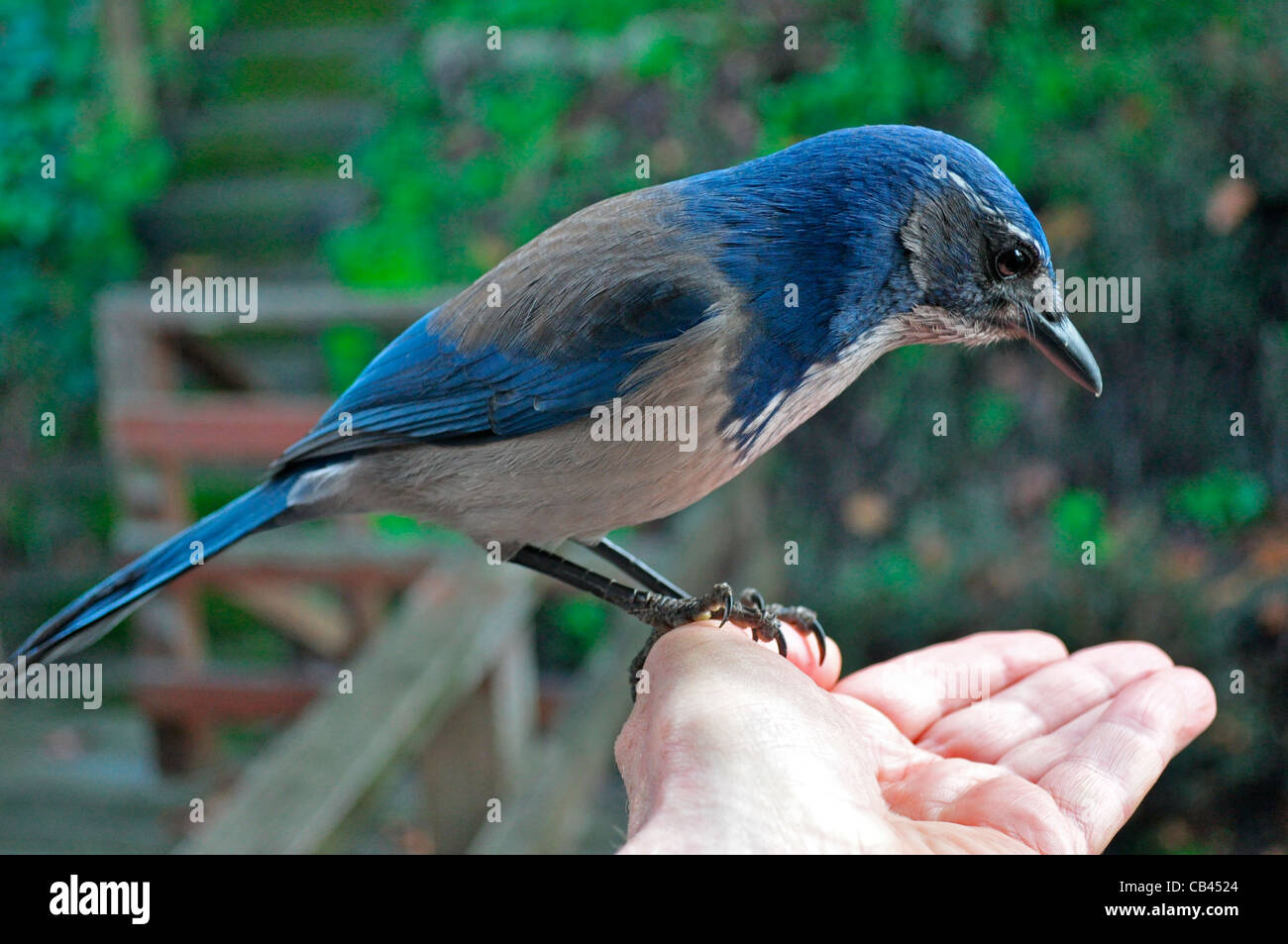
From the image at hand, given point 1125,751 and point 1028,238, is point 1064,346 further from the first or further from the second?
point 1125,751

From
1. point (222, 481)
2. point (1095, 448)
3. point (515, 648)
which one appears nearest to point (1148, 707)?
point (515, 648)

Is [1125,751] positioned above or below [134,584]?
below

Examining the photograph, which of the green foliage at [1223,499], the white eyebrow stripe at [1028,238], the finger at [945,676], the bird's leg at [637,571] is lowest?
the finger at [945,676]

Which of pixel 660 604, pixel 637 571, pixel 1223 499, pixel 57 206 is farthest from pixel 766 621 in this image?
pixel 57 206

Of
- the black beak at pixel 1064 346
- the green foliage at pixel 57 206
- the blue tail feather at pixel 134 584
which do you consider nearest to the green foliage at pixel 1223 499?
the black beak at pixel 1064 346

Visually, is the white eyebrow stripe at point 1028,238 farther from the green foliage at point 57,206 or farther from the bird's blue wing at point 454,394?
the green foliage at point 57,206

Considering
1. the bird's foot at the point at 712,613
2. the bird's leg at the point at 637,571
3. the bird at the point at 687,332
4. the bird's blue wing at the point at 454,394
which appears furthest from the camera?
the bird's leg at the point at 637,571

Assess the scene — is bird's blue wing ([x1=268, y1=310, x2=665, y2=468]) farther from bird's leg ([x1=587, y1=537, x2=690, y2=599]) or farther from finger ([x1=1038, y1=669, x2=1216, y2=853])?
finger ([x1=1038, y1=669, x2=1216, y2=853])
